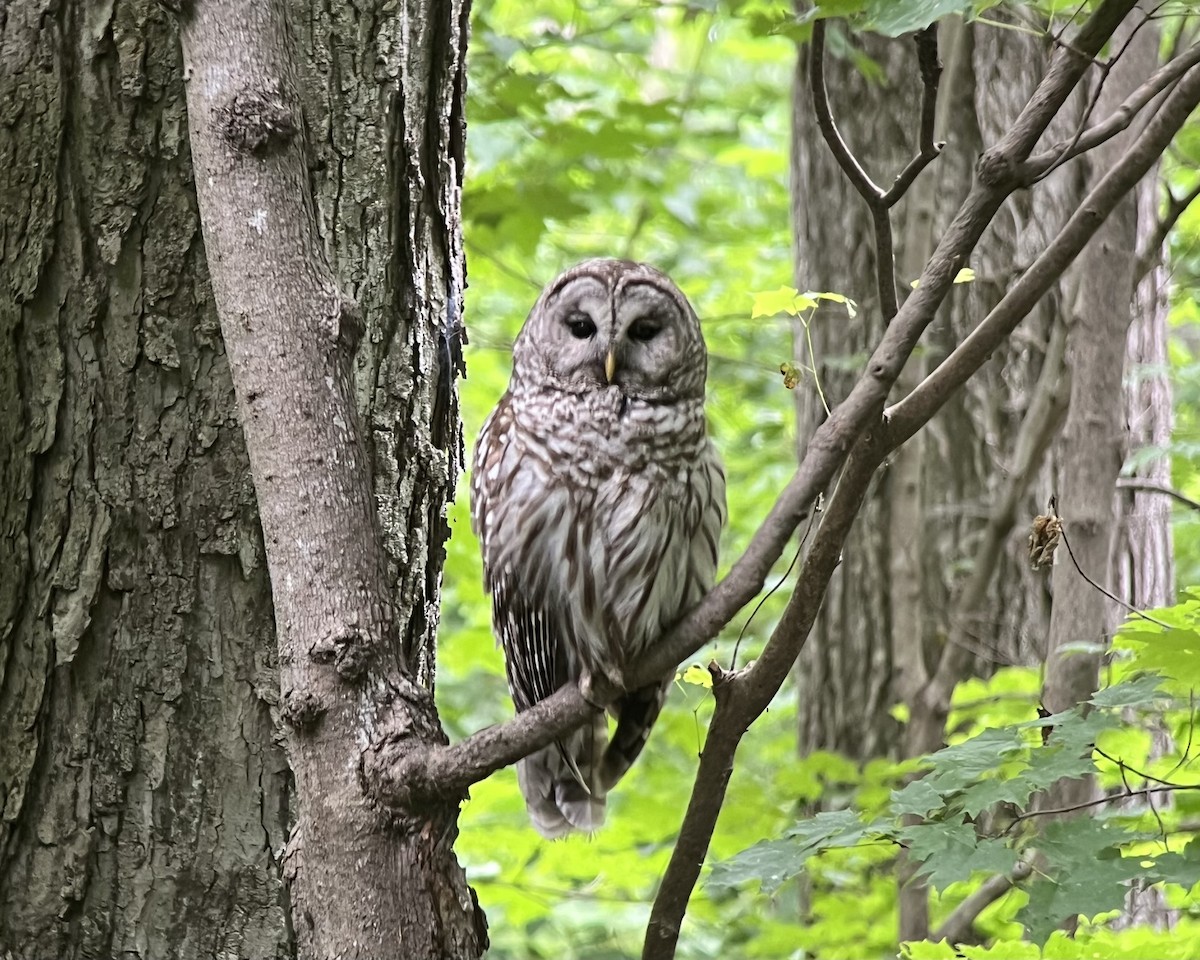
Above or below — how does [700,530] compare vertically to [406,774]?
above

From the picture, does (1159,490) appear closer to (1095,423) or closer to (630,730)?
(1095,423)

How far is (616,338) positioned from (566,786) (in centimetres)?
103

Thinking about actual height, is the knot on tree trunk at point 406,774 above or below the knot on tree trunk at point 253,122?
below

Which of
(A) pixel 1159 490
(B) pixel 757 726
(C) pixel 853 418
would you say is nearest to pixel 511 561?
(C) pixel 853 418

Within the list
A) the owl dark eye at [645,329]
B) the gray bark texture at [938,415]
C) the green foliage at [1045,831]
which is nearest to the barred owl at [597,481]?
the owl dark eye at [645,329]

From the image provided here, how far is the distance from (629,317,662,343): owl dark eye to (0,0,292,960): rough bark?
2.57 feet

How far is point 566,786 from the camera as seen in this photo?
9.05 feet

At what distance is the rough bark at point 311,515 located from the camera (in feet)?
4.95

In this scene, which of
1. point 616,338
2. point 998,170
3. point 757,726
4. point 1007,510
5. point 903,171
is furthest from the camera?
point 757,726

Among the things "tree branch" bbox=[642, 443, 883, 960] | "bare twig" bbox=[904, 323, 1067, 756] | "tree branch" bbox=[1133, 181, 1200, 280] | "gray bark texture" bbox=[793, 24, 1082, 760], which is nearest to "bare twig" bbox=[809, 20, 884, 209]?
"tree branch" bbox=[642, 443, 883, 960]

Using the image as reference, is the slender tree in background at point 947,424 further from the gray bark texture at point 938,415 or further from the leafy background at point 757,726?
the leafy background at point 757,726

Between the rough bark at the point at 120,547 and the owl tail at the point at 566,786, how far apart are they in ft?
2.72

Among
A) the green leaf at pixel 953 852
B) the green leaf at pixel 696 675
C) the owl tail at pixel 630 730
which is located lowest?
the green leaf at pixel 953 852

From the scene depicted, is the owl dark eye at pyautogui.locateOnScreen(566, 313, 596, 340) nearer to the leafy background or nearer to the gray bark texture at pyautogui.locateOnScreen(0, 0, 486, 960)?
the leafy background
